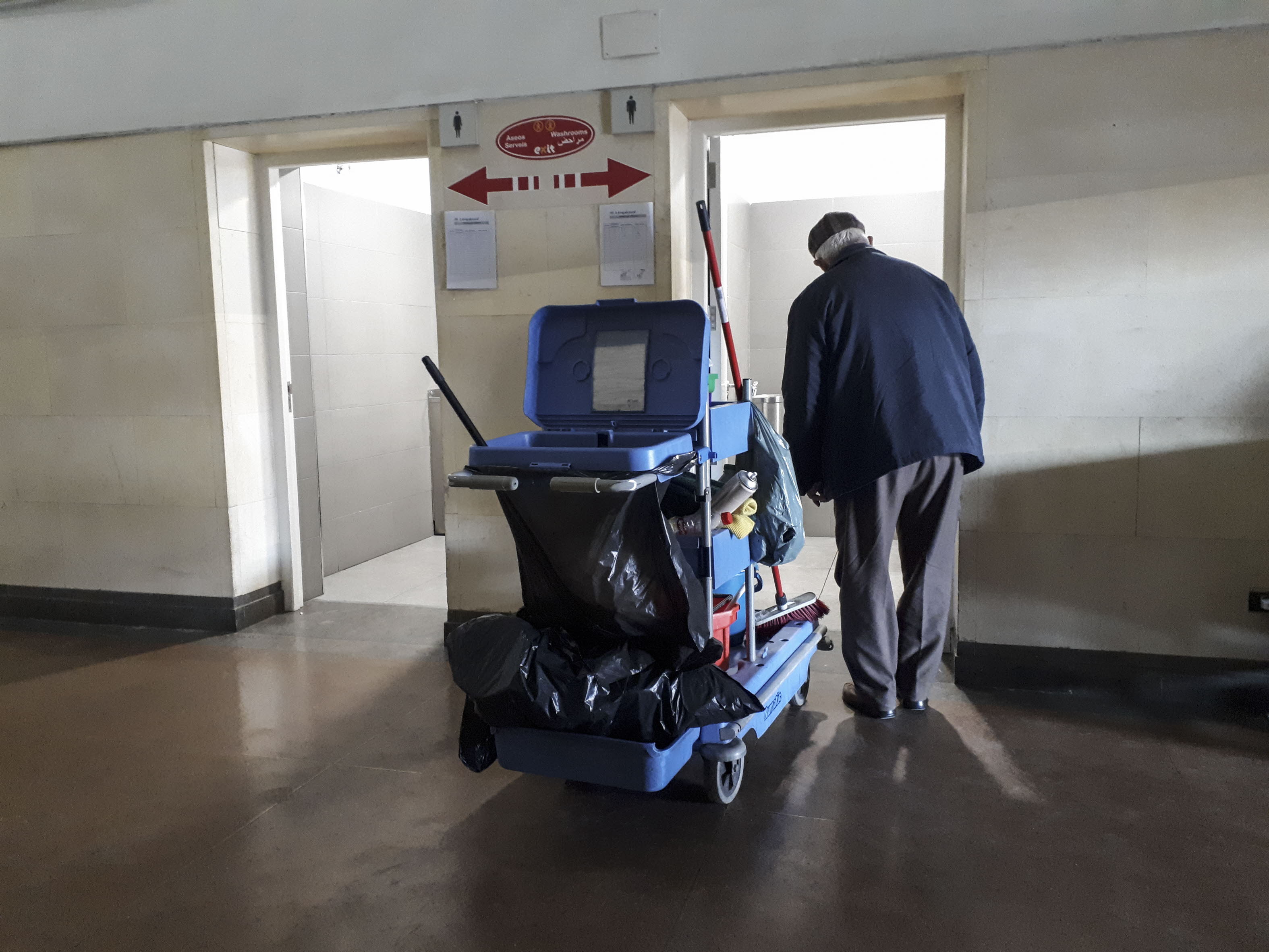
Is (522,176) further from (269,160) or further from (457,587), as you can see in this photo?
(457,587)

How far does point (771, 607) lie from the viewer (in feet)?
10.8

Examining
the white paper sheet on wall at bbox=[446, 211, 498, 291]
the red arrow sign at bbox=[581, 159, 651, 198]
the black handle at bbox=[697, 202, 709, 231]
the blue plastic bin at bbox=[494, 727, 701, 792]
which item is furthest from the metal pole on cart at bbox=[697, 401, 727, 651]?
the white paper sheet on wall at bbox=[446, 211, 498, 291]

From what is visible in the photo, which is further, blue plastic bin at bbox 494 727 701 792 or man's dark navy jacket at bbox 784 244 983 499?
man's dark navy jacket at bbox 784 244 983 499

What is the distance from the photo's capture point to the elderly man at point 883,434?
2953 millimetres

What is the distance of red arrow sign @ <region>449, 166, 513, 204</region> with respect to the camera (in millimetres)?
3721

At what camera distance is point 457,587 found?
156 inches

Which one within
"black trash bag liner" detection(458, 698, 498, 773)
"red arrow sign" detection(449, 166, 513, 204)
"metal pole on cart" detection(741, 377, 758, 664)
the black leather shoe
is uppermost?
"red arrow sign" detection(449, 166, 513, 204)

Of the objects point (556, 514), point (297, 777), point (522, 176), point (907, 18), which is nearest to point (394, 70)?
point (522, 176)

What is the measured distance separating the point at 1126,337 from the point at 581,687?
218 cm

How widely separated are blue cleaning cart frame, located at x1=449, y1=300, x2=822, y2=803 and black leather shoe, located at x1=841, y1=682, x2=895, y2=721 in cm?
23

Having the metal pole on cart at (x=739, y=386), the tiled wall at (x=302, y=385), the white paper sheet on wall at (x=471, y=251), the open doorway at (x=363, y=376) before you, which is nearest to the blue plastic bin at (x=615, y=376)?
the metal pole on cart at (x=739, y=386)

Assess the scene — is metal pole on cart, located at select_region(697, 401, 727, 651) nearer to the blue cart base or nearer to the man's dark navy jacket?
the blue cart base

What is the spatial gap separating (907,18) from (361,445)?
143 inches

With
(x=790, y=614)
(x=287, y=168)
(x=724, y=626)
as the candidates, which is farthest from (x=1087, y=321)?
(x=287, y=168)
